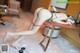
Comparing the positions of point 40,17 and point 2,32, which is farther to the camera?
point 2,32

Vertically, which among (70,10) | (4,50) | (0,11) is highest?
(70,10)

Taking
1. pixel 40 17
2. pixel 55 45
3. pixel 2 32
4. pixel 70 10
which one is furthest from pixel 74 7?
pixel 2 32

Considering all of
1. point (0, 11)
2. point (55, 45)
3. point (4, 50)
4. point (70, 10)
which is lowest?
point (55, 45)

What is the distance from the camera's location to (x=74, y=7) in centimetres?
374

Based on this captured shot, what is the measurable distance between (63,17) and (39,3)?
3.93 meters

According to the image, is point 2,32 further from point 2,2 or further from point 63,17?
point 2,2

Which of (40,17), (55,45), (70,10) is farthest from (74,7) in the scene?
(40,17)

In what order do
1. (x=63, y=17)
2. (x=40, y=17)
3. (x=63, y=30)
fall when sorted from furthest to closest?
(x=63, y=30), (x=63, y=17), (x=40, y=17)

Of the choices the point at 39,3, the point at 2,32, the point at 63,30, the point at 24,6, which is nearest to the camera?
the point at 2,32

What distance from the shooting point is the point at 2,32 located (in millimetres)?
3703

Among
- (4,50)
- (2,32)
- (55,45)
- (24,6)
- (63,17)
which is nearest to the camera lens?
(4,50)

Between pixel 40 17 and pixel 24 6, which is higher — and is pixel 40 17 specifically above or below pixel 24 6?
above

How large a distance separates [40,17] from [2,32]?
4.71 ft

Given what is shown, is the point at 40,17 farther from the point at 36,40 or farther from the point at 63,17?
the point at 36,40
